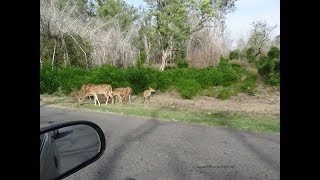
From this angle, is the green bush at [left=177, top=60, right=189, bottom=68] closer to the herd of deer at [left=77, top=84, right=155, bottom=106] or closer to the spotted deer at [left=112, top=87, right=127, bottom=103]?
the herd of deer at [left=77, top=84, right=155, bottom=106]

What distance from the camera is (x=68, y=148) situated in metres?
2.00

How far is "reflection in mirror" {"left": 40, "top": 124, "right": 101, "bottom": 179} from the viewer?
1598mm

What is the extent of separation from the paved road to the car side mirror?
2.68 m

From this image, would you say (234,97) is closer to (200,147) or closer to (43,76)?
(43,76)

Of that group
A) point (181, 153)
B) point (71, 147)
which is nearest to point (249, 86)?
point (181, 153)

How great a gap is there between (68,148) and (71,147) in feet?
0.06

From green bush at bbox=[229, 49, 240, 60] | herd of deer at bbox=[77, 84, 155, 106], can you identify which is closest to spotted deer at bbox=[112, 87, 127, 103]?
herd of deer at bbox=[77, 84, 155, 106]

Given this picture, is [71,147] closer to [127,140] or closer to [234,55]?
[127,140]

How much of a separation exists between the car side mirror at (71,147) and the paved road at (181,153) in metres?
2.68

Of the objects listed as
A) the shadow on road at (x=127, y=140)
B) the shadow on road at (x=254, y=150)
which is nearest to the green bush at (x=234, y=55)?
the shadow on road at (x=127, y=140)

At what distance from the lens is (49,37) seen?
2006 centimetres

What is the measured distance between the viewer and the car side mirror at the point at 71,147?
1.58 m
